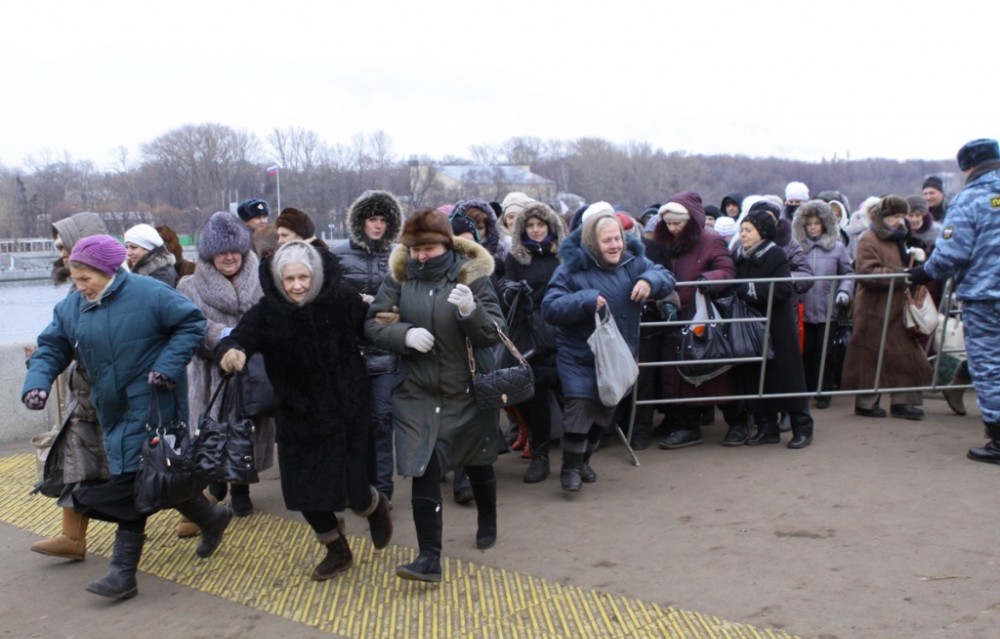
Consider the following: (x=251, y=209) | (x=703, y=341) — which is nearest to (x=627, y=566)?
(x=703, y=341)

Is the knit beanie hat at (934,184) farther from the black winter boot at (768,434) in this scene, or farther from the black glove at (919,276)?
the black winter boot at (768,434)

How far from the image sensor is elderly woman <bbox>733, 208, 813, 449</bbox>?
6.99m

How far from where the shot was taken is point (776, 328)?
23.2 ft

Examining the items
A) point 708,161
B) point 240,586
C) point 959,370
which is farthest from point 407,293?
point 708,161

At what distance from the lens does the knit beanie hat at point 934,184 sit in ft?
32.9

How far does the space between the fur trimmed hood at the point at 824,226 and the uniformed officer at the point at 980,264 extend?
1614 millimetres

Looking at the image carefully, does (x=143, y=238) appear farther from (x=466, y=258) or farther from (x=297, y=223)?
(x=466, y=258)

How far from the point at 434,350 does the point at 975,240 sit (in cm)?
396

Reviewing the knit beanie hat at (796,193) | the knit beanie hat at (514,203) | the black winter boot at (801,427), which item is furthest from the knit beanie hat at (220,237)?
the knit beanie hat at (796,193)

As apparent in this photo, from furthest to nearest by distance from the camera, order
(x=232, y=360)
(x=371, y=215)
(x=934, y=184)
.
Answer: (x=934, y=184), (x=371, y=215), (x=232, y=360)

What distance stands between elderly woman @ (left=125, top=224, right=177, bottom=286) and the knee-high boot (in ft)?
8.54

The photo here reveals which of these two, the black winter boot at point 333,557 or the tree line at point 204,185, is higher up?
the tree line at point 204,185

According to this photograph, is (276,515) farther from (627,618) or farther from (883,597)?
(883,597)

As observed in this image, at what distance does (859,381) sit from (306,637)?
5.19 metres
